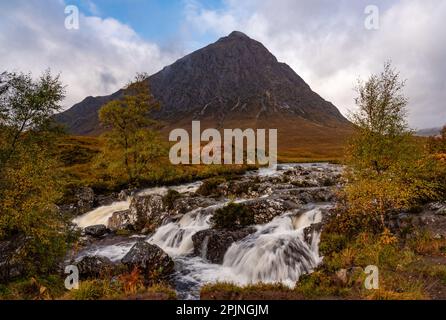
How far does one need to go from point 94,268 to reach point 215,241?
24.0 ft

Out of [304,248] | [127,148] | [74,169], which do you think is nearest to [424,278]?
[304,248]

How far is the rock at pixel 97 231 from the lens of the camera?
27672mm

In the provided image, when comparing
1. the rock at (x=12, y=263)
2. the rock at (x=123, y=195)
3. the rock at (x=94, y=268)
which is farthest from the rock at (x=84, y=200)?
the rock at (x=94, y=268)

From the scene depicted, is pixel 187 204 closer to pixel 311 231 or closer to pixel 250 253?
pixel 250 253

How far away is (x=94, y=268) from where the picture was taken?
60.7 ft

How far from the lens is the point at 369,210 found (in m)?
21.3

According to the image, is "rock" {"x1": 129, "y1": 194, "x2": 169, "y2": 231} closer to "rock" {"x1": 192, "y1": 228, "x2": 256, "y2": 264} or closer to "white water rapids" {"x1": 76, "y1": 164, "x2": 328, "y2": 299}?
"white water rapids" {"x1": 76, "y1": 164, "x2": 328, "y2": 299}

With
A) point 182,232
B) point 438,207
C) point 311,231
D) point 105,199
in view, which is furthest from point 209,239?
point 105,199

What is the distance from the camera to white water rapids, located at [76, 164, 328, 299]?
17.8 metres

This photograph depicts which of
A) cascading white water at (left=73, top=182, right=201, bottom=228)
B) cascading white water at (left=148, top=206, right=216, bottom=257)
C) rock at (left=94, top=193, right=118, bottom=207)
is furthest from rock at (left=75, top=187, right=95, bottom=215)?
cascading white water at (left=148, top=206, right=216, bottom=257)

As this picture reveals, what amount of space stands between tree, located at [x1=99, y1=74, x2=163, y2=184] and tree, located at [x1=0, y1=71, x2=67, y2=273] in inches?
583

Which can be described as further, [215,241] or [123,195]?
[123,195]
